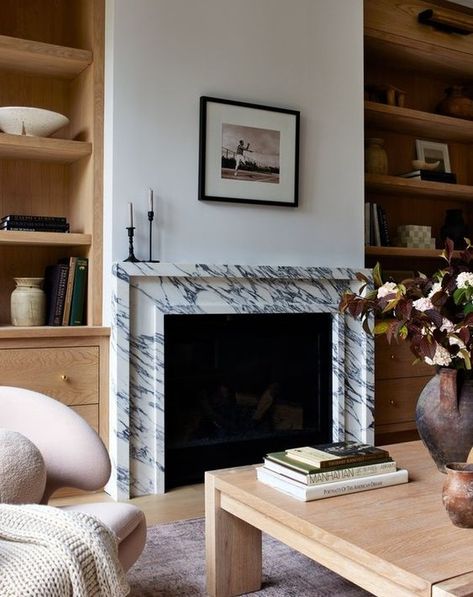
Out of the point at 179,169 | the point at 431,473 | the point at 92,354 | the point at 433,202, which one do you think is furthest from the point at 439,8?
the point at 431,473

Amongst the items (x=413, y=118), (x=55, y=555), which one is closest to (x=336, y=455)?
(x=55, y=555)

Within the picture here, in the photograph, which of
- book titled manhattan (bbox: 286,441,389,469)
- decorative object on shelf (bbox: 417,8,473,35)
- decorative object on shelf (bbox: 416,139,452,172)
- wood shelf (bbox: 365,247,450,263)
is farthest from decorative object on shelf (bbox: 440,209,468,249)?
book titled manhattan (bbox: 286,441,389,469)

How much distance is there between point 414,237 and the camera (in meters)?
4.30

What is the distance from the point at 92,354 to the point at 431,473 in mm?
1678

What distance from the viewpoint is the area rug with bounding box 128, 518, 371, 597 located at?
2.02 metres

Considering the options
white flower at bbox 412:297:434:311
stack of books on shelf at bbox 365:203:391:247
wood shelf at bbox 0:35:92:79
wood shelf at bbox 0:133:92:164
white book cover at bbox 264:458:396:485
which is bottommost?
white book cover at bbox 264:458:396:485

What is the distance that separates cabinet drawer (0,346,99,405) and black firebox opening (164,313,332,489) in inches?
14.5

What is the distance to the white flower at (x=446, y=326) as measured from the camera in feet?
6.17

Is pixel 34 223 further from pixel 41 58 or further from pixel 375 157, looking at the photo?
pixel 375 157

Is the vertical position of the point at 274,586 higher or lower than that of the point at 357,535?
lower

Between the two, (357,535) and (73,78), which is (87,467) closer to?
(357,535)

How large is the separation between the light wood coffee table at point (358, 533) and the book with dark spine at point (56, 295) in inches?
59.0

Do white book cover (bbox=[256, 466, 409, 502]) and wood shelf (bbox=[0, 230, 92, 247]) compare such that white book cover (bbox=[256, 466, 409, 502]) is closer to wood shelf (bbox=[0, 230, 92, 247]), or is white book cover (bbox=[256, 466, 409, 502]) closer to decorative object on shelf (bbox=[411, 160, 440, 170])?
wood shelf (bbox=[0, 230, 92, 247])

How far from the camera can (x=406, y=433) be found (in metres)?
4.11
